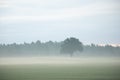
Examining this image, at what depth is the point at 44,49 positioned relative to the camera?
576 feet

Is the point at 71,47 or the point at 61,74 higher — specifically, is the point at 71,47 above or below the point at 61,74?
above

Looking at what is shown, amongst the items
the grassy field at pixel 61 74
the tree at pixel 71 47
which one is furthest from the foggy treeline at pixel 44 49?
the grassy field at pixel 61 74

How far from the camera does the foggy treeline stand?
166m

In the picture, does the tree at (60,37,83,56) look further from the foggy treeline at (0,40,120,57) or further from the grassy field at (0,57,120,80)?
the grassy field at (0,57,120,80)

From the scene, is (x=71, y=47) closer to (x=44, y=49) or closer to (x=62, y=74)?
(x=44, y=49)

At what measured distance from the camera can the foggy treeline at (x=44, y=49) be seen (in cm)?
16650

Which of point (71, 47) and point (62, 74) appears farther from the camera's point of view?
point (71, 47)

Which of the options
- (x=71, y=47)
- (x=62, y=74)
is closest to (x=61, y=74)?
(x=62, y=74)

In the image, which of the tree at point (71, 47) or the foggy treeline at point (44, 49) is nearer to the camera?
the tree at point (71, 47)

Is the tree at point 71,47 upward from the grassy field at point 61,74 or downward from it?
upward

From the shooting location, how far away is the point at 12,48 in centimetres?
17325

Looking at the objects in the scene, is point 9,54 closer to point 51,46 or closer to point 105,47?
point 51,46

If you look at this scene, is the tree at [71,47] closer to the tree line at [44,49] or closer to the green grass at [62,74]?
the tree line at [44,49]

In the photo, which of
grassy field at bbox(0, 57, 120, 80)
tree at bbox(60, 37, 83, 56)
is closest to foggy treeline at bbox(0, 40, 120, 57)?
tree at bbox(60, 37, 83, 56)
